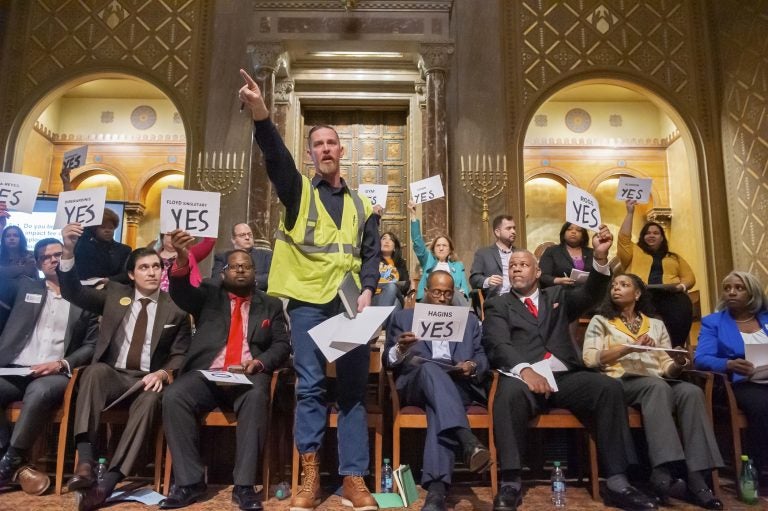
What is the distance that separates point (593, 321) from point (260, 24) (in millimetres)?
5134

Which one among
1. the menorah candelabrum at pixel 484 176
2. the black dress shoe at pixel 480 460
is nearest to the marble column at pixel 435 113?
the menorah candelabrum at pixel 484 176

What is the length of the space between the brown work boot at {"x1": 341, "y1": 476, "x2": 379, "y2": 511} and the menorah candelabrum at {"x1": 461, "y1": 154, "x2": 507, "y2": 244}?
176 inches

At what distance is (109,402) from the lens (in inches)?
115

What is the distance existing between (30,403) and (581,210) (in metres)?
3.17

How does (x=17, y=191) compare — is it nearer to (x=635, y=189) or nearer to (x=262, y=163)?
(x=262, y=163)

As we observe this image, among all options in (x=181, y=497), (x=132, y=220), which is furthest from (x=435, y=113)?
(x=132, y=220)

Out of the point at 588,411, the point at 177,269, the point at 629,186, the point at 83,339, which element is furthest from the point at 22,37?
the point at 588,411

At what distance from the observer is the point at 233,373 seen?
2.86 metres

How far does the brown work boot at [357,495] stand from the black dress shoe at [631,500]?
1.07 m

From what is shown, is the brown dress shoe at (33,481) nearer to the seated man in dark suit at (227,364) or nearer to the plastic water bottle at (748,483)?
the seated man in dark suit at (227,364)

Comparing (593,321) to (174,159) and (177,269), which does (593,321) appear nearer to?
(177,269)

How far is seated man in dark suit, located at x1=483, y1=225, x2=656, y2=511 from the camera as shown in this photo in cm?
267

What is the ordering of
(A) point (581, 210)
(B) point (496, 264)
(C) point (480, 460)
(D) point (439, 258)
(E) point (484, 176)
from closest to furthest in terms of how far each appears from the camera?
(C) point (480, 460), (A) point (581, 210), (B) point (496, 264), (D) point (439, 258), (E) point (484, 176)

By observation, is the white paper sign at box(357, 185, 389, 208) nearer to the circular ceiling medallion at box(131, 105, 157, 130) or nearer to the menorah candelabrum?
the menorah candelabrum
